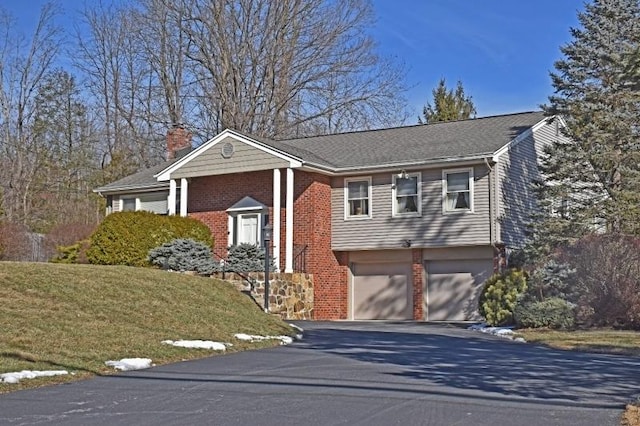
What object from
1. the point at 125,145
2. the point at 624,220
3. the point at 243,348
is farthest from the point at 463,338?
the point at 125,145

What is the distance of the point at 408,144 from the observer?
29328 millimetres

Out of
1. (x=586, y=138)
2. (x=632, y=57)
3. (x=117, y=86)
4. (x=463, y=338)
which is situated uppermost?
(x=117, y=86)

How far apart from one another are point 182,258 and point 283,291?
3.24 metres

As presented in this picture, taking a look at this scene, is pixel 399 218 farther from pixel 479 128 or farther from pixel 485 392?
pixel 485 392

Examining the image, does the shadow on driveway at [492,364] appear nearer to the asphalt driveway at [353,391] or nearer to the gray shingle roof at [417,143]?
the asphalt driveway at [353,391]

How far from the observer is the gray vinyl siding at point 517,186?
85.7ft

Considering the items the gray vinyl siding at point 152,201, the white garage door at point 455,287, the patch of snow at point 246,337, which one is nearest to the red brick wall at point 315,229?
the white garage door at point 455,287

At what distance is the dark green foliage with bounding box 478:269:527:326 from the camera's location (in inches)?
889

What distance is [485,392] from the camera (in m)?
10.3

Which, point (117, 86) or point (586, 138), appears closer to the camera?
point (586, 138)

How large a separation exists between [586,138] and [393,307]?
8072 millimetres

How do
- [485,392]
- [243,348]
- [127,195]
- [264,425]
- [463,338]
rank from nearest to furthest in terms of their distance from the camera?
[264,425] → [485,392] → [243,348] → [463,338] → [127,195]

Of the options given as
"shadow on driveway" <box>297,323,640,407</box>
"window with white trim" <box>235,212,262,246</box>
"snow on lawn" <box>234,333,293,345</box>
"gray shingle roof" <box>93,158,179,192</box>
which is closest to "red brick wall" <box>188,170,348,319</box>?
"window with white trim" <box>235,212,262,246</box>

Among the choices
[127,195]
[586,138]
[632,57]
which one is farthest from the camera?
[127,195]
